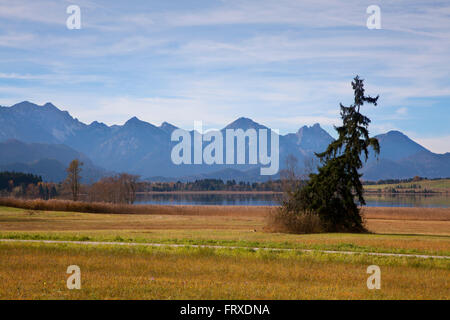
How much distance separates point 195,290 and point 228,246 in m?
13.0

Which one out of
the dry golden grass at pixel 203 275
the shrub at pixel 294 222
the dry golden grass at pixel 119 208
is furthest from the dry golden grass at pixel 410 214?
the dry golden grass at pixel 203 275

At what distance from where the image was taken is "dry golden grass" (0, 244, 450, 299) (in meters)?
15.5

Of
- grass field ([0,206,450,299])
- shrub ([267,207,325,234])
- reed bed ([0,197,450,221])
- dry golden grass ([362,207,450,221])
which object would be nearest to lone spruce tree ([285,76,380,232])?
shrub ([267,207,325,234])

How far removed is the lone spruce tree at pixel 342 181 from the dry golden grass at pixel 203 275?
17.2 m

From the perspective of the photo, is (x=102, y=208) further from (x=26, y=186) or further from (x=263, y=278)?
(x=26, y=186)

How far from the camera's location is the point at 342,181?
42.8 meters

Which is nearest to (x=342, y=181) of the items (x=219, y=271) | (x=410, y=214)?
(x=219, y=271)

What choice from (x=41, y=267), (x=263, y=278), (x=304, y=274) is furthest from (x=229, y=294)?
(x=41, y=267)

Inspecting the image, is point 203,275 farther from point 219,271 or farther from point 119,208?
point 119,208

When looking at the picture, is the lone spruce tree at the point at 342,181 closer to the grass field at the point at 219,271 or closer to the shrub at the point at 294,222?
the shrub at the point at 294,222

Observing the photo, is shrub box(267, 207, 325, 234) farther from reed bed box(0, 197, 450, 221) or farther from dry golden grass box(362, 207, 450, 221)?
dry golden grass box(362, 207, 450, 221)

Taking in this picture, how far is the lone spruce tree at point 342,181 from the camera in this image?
137 ft

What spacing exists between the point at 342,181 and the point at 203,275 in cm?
2569

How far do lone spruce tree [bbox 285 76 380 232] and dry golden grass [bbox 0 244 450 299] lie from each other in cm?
1719
